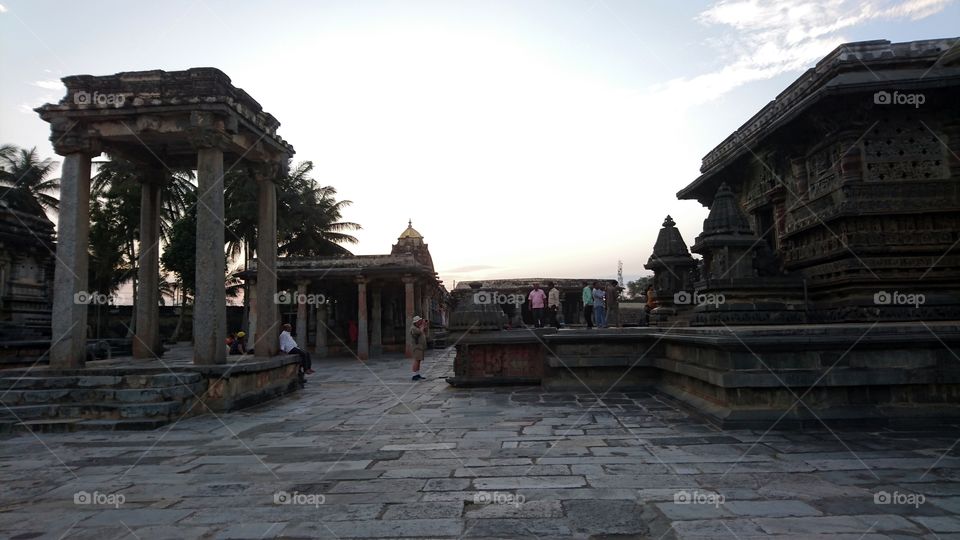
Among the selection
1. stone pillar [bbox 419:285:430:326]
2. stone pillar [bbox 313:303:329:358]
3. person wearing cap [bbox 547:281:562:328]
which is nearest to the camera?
person wearing cap [bbox 547:281:562:328]

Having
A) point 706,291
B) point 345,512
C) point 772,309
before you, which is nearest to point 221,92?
point 345,512

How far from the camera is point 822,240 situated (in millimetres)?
10875

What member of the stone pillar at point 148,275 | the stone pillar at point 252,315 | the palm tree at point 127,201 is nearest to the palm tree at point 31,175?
the palm tree at point 127,201

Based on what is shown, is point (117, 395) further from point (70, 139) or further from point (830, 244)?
point (830, 244)

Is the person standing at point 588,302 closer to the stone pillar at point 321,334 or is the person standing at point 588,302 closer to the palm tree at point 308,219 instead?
the stone pillar at point 321,334

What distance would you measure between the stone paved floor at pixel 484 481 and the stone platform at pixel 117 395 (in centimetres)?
44

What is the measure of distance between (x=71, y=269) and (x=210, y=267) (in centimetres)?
229

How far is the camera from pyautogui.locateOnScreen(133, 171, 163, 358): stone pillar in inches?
454

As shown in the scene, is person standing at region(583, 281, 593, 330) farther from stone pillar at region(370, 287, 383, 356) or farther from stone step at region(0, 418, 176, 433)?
stone pillar at region(370, 287, 383, 356)

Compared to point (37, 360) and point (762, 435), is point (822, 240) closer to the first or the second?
point (762, 435)

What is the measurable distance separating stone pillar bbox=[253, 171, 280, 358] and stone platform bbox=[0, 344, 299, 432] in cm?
173

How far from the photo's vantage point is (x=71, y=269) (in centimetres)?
926

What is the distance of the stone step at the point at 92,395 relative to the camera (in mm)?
7836

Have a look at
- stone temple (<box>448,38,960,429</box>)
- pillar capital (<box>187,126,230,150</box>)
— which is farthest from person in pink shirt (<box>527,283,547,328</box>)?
pillar capital (<box>187,126,230,150</box>)
